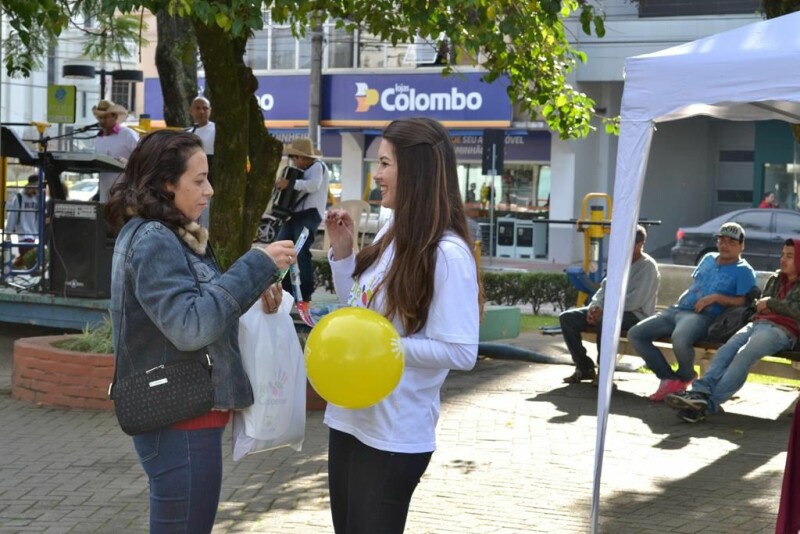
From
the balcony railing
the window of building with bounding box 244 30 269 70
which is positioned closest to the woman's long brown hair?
the balcony railing

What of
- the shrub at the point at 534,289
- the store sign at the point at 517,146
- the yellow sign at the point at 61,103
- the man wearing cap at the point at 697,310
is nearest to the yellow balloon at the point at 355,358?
the man wearing cap at the point at 697,310

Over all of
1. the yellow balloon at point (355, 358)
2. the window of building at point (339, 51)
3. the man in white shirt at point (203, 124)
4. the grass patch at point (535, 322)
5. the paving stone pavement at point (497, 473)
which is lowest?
the paving stone pavement at point (497, 473)

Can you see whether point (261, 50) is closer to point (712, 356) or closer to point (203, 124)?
point (203, 124)

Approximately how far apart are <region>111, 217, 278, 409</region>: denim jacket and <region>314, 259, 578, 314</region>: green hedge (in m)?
13.4

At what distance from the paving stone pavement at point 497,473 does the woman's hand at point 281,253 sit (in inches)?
100

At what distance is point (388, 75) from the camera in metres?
31.9

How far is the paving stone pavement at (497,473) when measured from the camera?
5996 millimetres

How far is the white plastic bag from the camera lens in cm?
355

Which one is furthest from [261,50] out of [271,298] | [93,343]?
[271,298]

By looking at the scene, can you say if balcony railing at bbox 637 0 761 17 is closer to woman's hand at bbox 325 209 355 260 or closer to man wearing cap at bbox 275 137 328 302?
man wearing cap at bbox 275 137 328 302

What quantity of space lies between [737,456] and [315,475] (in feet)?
8.92

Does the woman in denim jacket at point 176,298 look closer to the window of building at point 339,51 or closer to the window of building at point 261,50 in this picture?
the window of building at point 339,51

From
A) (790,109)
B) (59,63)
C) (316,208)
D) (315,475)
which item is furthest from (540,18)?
(59,63)

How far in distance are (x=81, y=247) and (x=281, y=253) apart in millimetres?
8248
